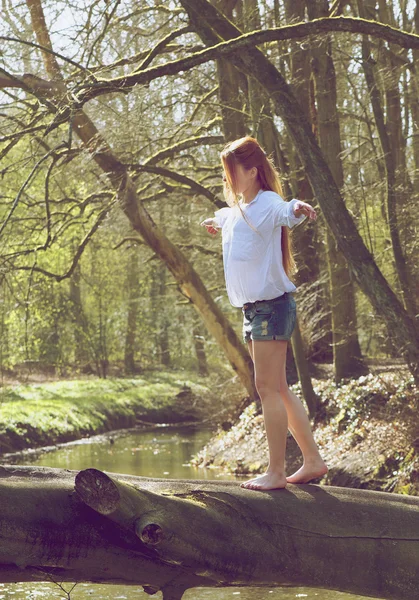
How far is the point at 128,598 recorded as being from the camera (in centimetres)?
684

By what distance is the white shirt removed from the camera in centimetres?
473

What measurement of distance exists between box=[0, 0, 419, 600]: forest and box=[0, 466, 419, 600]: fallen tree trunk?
0.36 ft

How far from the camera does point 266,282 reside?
472 cm

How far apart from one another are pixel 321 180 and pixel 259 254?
407 cm

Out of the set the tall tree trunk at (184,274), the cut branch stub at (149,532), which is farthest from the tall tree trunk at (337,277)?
the cut branch stub at (149,532)

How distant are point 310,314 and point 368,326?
2.02 metres

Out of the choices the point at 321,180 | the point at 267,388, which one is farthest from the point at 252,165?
the point at 321,180

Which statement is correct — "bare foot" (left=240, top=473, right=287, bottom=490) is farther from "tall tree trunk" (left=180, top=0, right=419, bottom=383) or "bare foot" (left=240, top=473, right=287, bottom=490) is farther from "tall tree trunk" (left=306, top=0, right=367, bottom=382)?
"tall tree trunk" (left=306, top=0, right=367, bottom=382)

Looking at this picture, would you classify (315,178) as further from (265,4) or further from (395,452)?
(265,4)

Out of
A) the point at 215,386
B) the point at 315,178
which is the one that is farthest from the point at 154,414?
the point at 315,178

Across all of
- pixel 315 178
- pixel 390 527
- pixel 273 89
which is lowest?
pixel 390 527

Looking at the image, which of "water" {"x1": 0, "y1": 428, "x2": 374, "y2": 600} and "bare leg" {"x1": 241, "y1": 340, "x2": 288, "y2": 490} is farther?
"water" {"x1": 0, "y1": 428, "x2": 374, "y2": 600}

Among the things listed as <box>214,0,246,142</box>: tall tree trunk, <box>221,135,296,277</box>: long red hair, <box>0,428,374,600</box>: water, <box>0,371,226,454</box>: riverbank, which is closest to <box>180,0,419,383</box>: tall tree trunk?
<box>0,428,374,600</box>: water

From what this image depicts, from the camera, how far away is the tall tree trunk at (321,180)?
28.2ft
